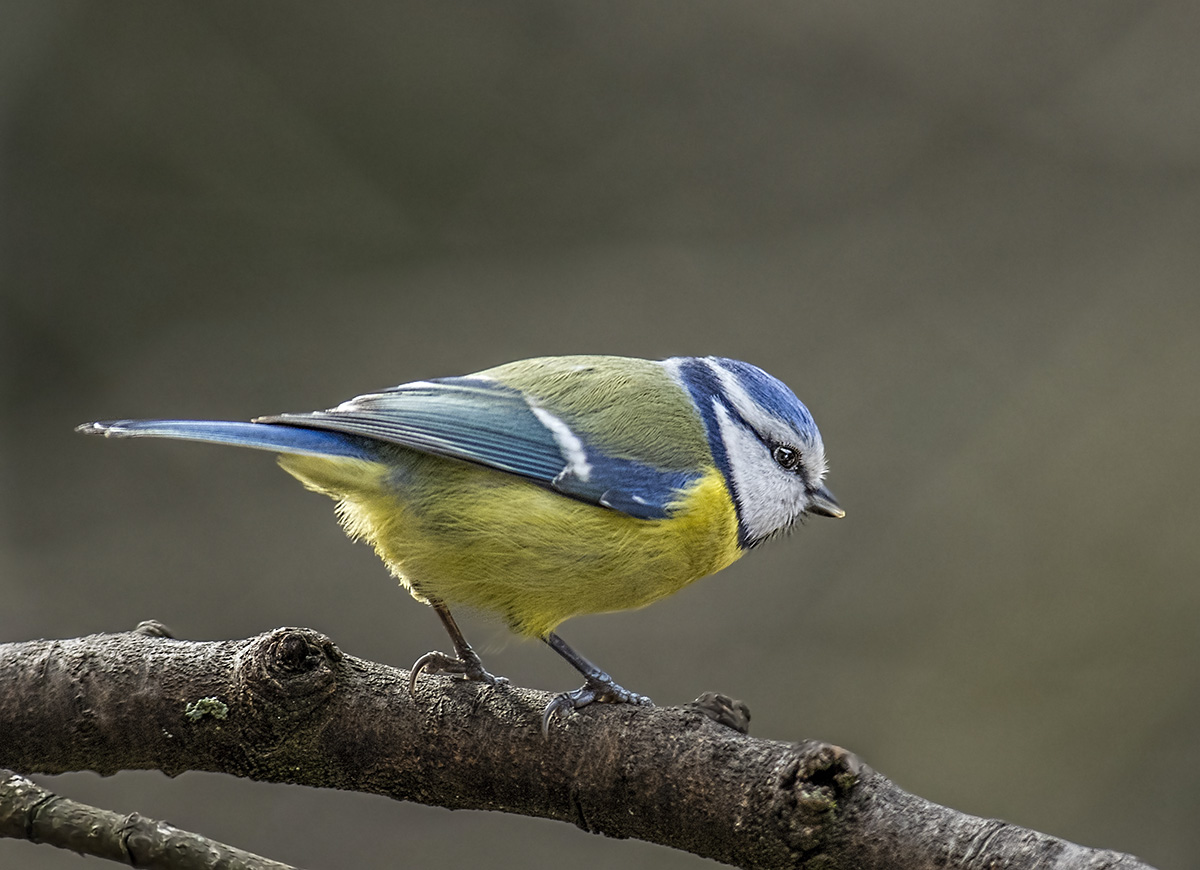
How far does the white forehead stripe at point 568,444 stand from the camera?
1792 mm

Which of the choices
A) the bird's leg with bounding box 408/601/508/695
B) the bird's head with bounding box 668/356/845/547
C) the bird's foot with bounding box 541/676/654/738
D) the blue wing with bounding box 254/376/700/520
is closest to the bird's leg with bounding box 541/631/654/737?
the bird's foot with bounding box 541/676/654/738

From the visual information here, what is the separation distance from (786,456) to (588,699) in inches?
25.3

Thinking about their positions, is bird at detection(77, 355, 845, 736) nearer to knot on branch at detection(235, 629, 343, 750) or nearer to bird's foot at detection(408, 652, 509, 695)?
bird's foot at detection(408, 652, 509, 695)

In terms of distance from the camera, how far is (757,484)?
1960mm

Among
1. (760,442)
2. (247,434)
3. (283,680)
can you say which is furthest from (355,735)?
(760,442)

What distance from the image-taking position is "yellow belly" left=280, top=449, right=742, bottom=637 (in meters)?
1.72

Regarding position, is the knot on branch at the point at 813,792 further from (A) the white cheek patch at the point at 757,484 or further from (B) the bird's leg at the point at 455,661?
→ (A) the white cheek patch at the point at 757,484

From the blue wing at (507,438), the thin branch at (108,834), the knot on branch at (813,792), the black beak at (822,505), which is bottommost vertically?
the thin branch at (108,834)

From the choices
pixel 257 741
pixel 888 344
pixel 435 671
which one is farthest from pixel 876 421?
pixel 257 741

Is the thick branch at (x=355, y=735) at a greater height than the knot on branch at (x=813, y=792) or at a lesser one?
greater

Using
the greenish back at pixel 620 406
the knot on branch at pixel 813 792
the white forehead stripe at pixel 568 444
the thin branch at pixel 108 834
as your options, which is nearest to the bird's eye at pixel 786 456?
the greenish back at pixel 620 406

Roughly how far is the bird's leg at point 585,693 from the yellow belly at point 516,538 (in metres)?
0.05

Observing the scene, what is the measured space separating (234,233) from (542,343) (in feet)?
3.05

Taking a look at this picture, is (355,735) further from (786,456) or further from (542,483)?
(786,456)
